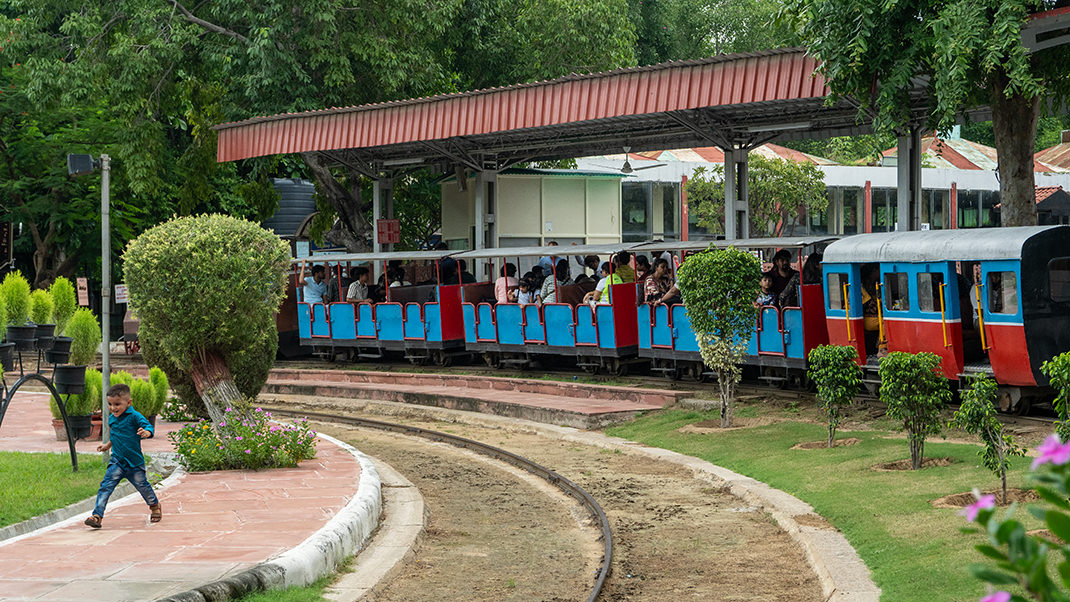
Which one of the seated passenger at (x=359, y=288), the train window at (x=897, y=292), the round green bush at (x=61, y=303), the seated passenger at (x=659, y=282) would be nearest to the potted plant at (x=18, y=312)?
the round green bush at (x=61, y=303)

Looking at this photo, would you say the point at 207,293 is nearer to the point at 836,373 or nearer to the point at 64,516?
the point at 64,516

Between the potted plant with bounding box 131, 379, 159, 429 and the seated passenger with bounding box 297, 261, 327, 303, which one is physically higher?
the seated passenger with bounding box 297, 261, 327, 303

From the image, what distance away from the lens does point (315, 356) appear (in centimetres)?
2900

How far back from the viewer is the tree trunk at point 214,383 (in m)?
13.3

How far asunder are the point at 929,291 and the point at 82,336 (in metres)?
11.4

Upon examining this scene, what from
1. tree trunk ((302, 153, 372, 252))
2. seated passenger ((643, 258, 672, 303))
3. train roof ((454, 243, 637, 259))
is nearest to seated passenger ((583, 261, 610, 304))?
train roof ((454, 243, 637, 259))

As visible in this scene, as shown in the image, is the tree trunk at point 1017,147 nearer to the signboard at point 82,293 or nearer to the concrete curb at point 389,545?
the concrete curb at point 389,545

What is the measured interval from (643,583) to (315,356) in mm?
21447

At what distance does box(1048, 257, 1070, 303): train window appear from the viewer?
13.8 meters

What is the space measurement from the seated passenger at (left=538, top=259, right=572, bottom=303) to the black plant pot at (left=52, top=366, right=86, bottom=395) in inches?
409

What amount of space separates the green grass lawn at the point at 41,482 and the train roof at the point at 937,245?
34.1 feet

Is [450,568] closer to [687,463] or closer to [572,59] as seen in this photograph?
[687,463]

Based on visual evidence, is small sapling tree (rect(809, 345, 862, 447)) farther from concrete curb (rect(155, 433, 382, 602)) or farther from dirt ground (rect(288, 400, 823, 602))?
concrete curb (rect(155, 433, 382, 602))

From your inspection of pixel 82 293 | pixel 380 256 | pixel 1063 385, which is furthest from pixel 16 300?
pixel 380 256
